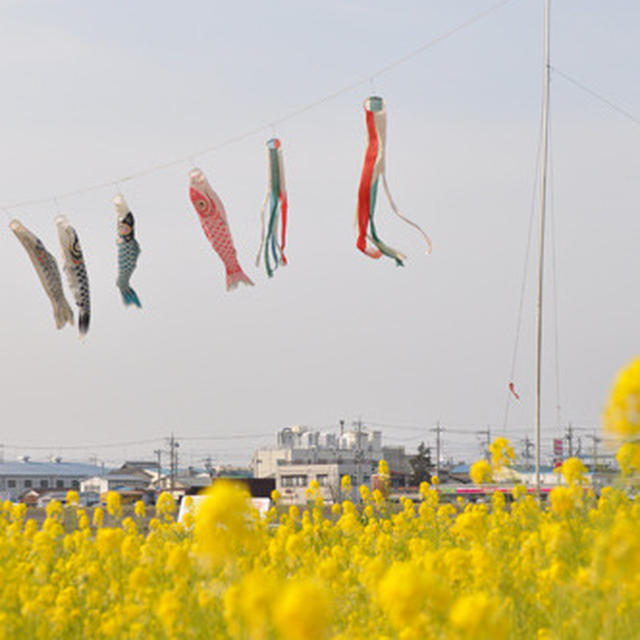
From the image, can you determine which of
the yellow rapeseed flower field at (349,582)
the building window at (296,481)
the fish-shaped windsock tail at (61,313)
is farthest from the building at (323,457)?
the yellow rapeseed flower field at (349,582)

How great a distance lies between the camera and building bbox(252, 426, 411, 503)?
71369mm

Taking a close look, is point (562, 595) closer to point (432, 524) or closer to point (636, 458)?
point (636, 458)

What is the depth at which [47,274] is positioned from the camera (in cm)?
1213

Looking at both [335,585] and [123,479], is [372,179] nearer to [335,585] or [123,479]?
[335,585]

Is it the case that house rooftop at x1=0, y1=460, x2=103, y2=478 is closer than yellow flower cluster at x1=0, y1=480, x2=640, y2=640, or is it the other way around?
yellow flower cluster at x1=0, y1=480, x2=640, y2=640

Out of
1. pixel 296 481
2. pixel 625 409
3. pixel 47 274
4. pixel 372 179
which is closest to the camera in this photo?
pixel 625 409

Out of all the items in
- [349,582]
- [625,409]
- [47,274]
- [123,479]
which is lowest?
[123,479]

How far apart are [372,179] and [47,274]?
3.90 m

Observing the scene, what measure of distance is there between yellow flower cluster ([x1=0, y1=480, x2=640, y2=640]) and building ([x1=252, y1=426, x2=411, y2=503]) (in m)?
64.0

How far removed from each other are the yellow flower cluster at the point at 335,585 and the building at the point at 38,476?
77490 mm

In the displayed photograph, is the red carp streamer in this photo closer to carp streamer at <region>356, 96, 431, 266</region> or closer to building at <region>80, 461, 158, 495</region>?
carp streamer at <region>356, 96, 431, 266</region>

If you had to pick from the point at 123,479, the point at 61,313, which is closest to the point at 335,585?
the point at 61,313

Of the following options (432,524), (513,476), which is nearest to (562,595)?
(513,476)

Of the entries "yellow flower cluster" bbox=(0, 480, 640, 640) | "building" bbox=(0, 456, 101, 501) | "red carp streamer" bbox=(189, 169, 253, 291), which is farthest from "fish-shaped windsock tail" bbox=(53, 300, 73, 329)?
"building" bbox=(0, 456, 101, 501)
